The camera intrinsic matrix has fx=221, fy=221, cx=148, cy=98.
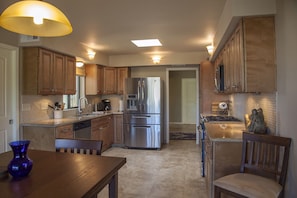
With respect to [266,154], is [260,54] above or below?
above

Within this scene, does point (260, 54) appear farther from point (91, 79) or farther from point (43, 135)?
point (91, 79)

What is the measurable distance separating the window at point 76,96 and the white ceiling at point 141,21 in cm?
110

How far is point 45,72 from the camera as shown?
3711mm

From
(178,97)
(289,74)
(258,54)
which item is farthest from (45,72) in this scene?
(178,97)

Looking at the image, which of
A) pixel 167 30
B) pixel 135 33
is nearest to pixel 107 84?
pixel 135 33

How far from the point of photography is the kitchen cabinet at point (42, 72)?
357cm

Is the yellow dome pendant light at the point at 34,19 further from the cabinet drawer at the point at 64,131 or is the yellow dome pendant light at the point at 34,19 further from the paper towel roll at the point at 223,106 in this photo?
the paper towel roll at the point at 223,106

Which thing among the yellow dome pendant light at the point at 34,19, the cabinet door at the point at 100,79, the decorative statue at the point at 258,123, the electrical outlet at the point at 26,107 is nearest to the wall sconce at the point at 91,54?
the cabinet door at the point at 100,79

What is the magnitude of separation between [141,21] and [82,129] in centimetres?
230

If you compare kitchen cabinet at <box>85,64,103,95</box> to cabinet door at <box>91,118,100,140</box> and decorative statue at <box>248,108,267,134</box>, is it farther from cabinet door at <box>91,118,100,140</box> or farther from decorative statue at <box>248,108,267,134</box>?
decorative statue at <box>248,108,267,134</box>

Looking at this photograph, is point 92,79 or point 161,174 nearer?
point 161,174

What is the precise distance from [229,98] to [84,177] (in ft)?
14.6

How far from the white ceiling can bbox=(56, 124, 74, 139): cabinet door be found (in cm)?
164

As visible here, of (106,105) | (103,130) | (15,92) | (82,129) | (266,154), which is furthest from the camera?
(106,105)
